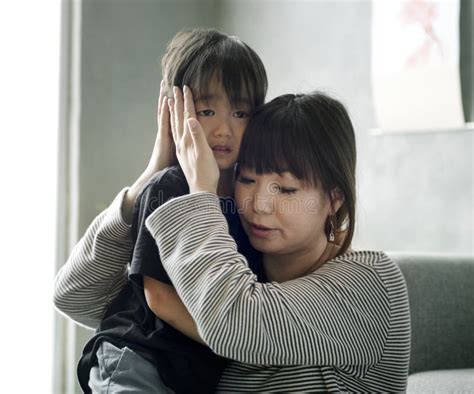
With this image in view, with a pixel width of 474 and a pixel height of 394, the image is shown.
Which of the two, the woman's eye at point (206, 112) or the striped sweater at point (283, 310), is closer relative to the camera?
the striped sweater at point (283, 310)

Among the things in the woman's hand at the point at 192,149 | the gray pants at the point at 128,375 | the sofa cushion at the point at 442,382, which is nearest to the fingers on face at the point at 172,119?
the woman's hand at the point at 192,149

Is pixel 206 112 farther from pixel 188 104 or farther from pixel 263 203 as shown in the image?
pixel 263 203

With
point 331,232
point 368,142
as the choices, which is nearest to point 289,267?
point 331,232

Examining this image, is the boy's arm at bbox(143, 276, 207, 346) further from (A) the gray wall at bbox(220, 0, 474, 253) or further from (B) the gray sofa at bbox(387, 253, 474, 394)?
(A) the gray wall at bbox(220, 0, 474, 253)

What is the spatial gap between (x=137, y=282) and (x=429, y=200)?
180 centimetres

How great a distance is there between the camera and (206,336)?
1094mm

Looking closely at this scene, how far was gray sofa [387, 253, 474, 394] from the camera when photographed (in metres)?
2.03

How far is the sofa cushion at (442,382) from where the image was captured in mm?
1719

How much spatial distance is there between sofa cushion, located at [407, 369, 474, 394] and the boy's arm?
0.82m

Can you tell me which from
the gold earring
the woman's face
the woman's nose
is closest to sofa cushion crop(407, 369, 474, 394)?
the gold earring

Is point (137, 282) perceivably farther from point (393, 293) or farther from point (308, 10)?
point (308, 10)

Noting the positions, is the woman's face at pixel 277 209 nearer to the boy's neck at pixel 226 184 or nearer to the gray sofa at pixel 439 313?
the boy's neck at pixel 226 184

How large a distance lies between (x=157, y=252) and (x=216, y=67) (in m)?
0.39

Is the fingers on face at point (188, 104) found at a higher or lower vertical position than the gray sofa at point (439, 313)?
higher
